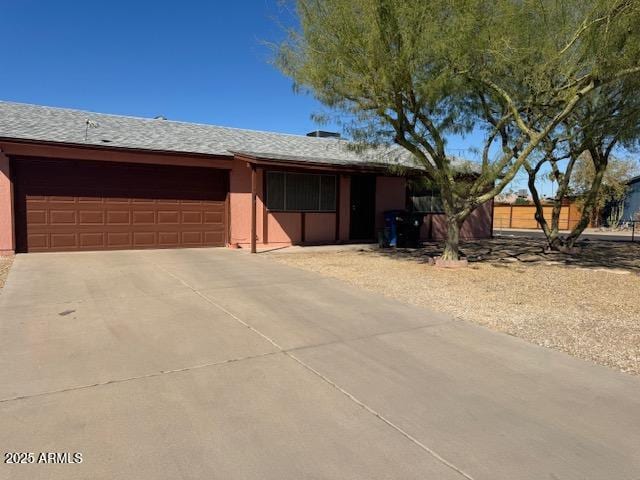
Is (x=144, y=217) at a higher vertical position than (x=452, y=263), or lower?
higher

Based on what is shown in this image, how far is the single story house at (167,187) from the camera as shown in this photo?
12.0 metres

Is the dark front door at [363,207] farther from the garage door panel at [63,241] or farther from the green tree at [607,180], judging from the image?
the green tree at [607,180]

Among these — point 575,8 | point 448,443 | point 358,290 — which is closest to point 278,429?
point 448,443

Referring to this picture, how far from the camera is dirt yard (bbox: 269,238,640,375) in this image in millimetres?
5461

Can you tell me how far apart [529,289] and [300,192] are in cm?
878

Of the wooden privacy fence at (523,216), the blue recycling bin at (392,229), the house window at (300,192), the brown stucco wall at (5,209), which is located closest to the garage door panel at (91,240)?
the brown stucco wall at (5,209)

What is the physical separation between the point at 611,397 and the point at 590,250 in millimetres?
13747

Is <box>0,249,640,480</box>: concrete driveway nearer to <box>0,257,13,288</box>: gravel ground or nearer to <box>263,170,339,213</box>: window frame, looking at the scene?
<box>0,257,13,288</box>: gravel ground

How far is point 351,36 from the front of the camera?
8.95 meters

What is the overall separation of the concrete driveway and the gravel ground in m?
2.52

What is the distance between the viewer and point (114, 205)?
12.9 m

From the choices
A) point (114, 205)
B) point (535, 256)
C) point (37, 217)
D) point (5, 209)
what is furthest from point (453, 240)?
point (5, 209)

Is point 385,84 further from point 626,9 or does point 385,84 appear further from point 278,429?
point 278,429

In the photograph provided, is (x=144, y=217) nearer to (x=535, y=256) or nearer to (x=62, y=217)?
(x=62, y=217)
